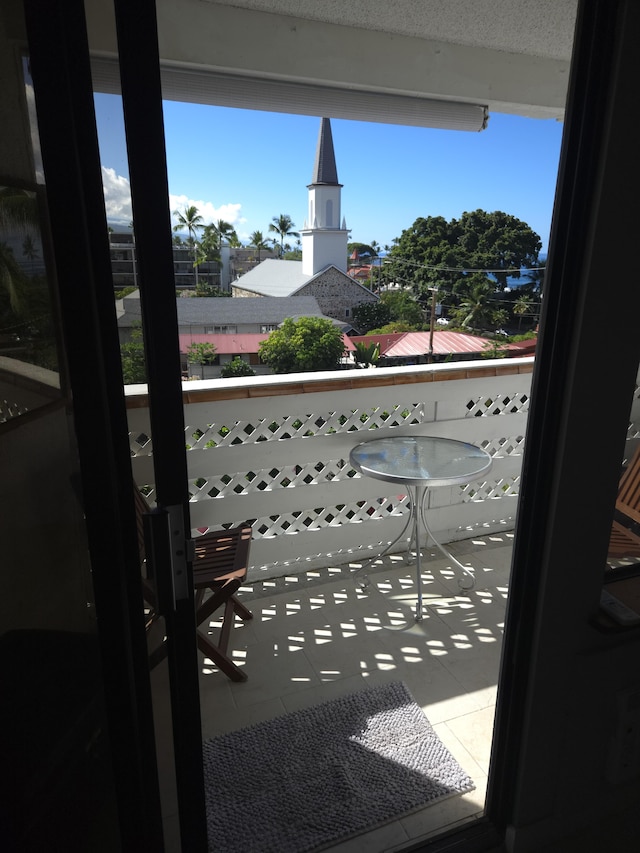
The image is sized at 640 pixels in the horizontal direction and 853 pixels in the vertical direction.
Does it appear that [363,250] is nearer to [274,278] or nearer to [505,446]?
[274,278]

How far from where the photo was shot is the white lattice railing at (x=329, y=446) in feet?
8.64

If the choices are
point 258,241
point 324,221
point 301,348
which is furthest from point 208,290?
point 324,221

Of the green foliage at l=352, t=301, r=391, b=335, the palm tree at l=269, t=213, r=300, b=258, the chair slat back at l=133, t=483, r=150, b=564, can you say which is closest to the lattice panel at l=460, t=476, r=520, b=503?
the chair slat back at l=133, t=483, r=150, b=564

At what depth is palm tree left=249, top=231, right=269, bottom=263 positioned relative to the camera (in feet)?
56.2

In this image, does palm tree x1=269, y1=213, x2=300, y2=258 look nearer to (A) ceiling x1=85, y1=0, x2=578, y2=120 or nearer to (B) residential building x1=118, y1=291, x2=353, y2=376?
(B) residential building x1=118, y1=291, x2=353, y2=376

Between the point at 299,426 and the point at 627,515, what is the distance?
176 centimetres

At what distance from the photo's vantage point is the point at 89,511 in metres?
0.75

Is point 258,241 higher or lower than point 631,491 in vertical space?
higher

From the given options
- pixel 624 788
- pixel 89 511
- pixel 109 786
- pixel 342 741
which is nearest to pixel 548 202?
pixel 89 511

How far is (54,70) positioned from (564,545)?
1.13 metres

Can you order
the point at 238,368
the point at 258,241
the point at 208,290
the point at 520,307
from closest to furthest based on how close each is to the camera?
the point at 238,368 < the point at 208,290 < the point at 520,307 < the point at 258,241

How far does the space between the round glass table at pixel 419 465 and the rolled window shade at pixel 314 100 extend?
161 centimetres

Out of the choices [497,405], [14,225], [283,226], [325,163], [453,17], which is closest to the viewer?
[14,225]

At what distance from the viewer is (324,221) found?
1811 cm
